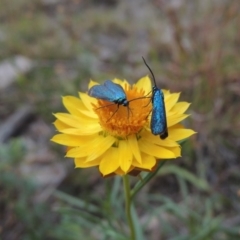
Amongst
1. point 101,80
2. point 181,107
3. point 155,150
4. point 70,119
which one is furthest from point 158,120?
point 101,80

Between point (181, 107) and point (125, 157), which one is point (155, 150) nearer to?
point (125, 157)

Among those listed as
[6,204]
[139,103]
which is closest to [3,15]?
[6,204]

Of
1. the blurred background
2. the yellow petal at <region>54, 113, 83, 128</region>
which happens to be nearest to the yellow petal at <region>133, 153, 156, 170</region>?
the yellow petal at <region>54, 113, 83, 128</region>

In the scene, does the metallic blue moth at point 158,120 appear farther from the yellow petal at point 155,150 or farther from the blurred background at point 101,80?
the blurred background at point 101,80

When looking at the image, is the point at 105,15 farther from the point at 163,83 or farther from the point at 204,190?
the point at 204,190

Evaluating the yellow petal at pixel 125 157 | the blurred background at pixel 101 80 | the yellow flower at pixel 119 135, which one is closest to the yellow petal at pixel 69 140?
the yellow flower at pixel 119 135

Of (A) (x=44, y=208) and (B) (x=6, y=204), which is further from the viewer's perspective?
(B) (x=6, y=204)
